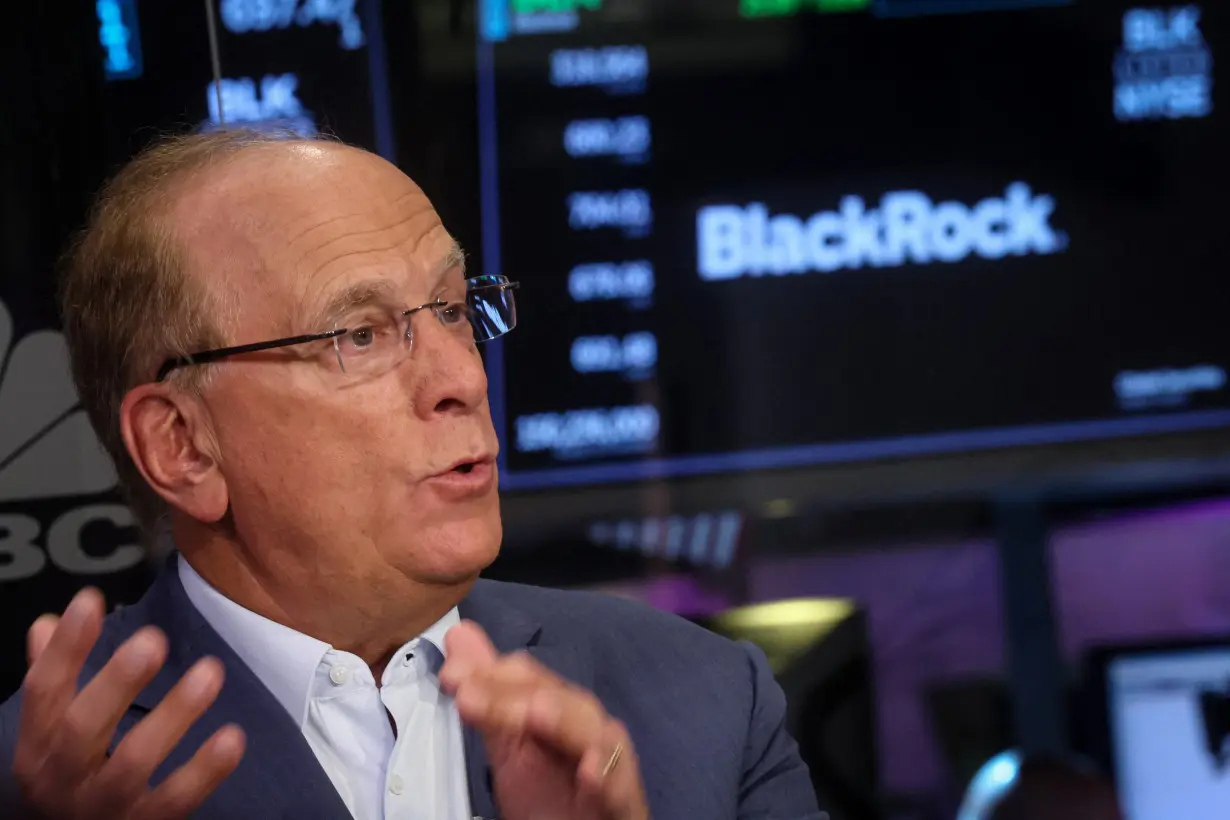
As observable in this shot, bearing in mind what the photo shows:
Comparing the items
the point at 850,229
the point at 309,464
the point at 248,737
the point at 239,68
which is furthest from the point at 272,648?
the point at 850,229

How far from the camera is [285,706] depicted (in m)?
1.50

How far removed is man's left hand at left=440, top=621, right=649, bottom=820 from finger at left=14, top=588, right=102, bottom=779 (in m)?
0.29

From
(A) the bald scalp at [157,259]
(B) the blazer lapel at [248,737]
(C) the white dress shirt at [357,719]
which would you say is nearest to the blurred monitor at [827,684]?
(C) the white dress shirt at [357,719]

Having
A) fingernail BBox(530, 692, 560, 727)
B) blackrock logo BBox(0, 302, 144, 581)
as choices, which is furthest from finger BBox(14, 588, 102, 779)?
blackrock logo BBox(0, 302, 144, 581)

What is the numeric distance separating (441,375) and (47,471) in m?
0.73

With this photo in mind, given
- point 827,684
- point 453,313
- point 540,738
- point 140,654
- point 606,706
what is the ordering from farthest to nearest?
point 827,684 < point 606,706 < point 453,313 < point 540,738 < point 140,654

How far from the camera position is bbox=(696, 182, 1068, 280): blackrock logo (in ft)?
7.95

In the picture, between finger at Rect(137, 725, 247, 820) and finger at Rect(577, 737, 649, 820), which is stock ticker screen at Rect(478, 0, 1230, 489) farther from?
finger at Rect(137, 725, 247, 820)

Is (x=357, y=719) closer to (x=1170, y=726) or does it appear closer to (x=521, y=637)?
(x=521, y=637)

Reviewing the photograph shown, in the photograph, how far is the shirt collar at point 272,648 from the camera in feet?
4.94

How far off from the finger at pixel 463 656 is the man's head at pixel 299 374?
22cm

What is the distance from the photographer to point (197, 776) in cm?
114

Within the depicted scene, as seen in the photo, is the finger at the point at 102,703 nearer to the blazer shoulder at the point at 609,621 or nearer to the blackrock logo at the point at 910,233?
the blazer shoulder at the point at 609,621

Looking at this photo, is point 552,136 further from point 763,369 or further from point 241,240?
point 241,240
